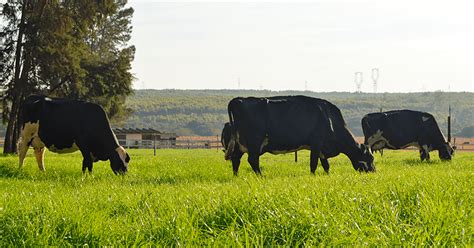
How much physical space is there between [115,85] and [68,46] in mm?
3356

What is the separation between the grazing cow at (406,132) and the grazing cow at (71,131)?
11602 millimetres

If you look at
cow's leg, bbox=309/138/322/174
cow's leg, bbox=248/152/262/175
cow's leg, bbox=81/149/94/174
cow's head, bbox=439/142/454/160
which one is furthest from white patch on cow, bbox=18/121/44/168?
cow's head, bbox=439/142/454/160

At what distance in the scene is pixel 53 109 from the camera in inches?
633

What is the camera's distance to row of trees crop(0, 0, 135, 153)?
27.6 metres

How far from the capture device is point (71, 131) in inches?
617

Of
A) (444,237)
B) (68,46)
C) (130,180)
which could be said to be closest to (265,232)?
(444,237)

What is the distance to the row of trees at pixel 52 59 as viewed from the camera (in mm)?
27578

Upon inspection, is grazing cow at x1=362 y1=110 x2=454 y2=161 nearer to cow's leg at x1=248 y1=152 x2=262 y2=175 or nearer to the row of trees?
cow's leg at x1=248 y1=152 x2=262 y2=175

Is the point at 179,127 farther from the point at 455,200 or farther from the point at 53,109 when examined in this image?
the point at 455,200

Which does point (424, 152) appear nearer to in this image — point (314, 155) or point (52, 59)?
point (314, 155)

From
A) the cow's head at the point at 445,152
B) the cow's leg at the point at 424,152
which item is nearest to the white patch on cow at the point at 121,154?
the cow's leg at the point at 424,152

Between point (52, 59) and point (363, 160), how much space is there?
17.9 meters

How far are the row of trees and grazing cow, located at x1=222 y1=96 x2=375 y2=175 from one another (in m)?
15.1

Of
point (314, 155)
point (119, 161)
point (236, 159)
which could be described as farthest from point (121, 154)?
point (314, 155)
